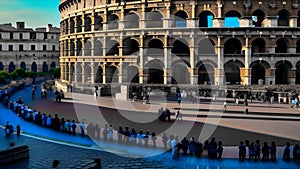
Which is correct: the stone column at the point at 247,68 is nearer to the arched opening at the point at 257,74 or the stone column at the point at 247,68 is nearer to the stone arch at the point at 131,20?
the arched opening at the point at 257,74

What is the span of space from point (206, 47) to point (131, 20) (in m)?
9.95

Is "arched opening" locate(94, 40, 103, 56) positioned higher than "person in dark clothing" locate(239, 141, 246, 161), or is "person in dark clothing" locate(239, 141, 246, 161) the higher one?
"arched opening" locate(94, 40, 103, 56)

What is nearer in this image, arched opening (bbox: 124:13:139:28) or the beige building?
arched opening (bbox: 124:13:139:28)

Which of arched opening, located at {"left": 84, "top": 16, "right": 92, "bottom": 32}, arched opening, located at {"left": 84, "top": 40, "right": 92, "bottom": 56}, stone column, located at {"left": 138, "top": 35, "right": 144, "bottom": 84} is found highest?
arched opening, located at {"left": 84, "top": 16, "right": 92, "bottom": 32}

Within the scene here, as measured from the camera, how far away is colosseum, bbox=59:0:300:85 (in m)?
39.1

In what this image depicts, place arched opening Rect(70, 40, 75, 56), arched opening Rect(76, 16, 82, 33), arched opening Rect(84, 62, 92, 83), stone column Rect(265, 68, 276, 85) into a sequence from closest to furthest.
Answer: stone column Rect(265, 68, 276, 85) < arched opening Rect(84, 62, 92, 83) < arched opening Rect(76, 16, 82, 33) < arched opening Rect(70, 40, 75, 56)

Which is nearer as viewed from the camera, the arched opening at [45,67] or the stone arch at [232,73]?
the stone arch at [232,73]

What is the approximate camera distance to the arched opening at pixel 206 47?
132 feet

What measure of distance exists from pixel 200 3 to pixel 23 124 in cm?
2428

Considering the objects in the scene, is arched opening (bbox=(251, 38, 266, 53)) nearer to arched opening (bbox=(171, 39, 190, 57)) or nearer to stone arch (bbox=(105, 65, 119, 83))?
arched opening (bbox=(171, 39, 190, 57))

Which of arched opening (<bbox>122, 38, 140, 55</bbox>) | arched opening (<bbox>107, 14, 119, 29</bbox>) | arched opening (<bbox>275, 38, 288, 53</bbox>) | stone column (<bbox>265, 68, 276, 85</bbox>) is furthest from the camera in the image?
arched opening (<bbox>107, 14, 119, 29</bbox>)

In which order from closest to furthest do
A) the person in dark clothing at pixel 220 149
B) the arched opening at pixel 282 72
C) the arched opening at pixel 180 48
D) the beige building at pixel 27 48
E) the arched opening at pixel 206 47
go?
the person in dark clothing at pixel 220 149, the arched opening at pixel 282 72, the arched opening at pixel 206 47, the arched opening at pixel 180 48, the beige building at pixel 27 48

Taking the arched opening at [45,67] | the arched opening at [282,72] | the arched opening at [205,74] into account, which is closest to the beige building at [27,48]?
the arched opening at [45,67]

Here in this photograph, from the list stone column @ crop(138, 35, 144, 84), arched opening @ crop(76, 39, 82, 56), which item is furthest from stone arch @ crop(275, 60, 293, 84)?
arched opening @ crop(76, 39, 82, 56)
